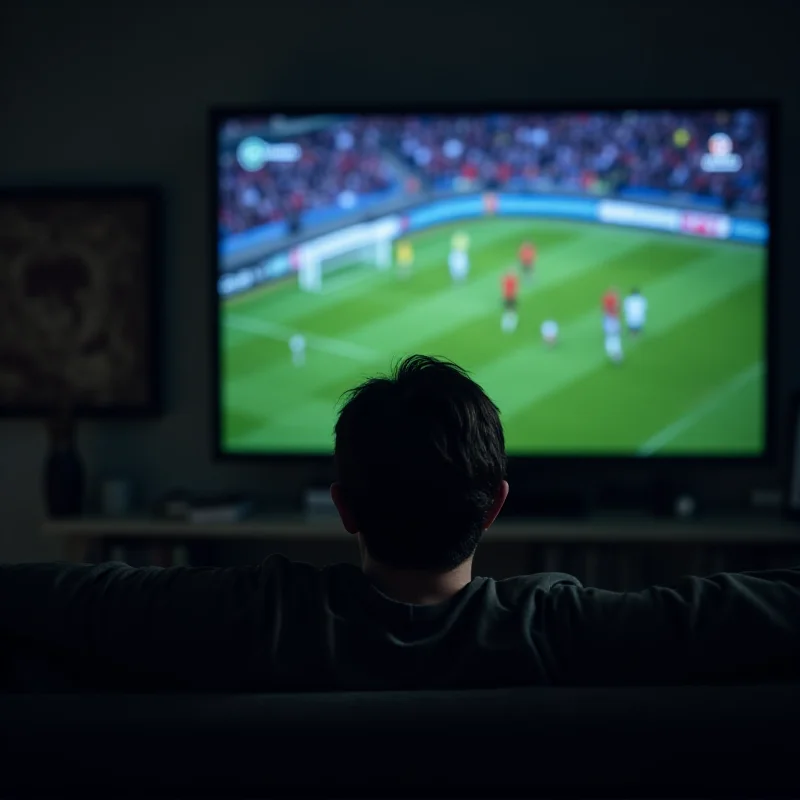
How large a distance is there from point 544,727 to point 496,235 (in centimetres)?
276

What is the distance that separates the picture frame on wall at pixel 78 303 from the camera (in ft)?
11.8

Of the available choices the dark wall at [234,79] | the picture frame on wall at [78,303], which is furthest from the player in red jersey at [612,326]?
the picture frame on wall at [78,303]

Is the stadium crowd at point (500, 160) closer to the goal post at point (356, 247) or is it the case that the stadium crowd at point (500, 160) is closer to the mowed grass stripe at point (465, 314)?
the goal post at point (356, 247)

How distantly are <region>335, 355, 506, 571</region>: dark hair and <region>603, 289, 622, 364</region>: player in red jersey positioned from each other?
2419mm

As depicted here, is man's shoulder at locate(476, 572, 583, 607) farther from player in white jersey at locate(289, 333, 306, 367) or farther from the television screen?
player in white jersey at locate(289, 333, 306, 367)

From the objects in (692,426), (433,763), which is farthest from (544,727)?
(692,426)

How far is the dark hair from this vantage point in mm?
1001

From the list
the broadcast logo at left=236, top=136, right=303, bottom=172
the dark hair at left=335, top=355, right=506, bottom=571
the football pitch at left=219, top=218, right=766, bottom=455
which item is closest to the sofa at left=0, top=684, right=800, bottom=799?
the dark hair at left=335, top=355, right=506, bottom=571

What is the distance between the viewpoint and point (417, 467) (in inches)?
39.3

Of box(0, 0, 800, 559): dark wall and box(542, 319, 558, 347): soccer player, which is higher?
box(0, 0, 800, 559): dark wall

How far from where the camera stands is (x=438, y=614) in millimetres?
948

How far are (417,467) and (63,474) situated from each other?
2714 mm

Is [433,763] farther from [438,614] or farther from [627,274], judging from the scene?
[627,274]

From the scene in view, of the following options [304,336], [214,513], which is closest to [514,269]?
[304,336]
